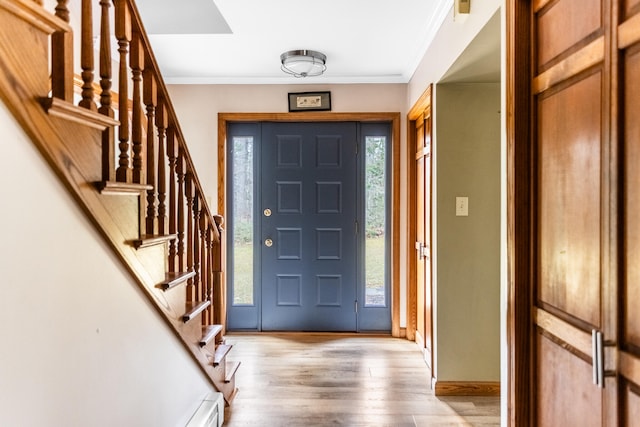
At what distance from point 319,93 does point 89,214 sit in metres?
2.85

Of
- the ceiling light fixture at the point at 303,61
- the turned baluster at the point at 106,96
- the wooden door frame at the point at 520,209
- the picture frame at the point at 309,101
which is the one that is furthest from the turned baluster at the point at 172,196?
the picture frame at the point at 309,101

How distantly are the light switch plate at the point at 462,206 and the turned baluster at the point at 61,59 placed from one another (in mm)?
2209

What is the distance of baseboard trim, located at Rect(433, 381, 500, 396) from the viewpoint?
2.58 metres

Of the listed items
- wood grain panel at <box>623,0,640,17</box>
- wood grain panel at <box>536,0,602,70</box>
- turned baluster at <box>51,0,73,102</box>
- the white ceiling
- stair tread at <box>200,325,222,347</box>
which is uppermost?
the white ceiling

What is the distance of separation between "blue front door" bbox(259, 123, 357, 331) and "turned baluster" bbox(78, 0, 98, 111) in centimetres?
256

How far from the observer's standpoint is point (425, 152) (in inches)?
124

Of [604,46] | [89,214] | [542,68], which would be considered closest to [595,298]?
[604,46]

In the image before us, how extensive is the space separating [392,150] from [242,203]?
1.50 metres

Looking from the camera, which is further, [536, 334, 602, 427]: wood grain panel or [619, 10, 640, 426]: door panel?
[536, 334, 602, 427]: wood grain panel

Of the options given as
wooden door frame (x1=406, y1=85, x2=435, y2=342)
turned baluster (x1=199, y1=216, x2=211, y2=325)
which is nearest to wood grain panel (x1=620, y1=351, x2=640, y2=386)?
turned baluster (x1=199, y1=216, x2=211, y2=325)

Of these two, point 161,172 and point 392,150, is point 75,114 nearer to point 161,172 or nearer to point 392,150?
Answer: point 161,172

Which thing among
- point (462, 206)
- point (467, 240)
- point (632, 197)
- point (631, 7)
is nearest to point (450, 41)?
point (462, 206)

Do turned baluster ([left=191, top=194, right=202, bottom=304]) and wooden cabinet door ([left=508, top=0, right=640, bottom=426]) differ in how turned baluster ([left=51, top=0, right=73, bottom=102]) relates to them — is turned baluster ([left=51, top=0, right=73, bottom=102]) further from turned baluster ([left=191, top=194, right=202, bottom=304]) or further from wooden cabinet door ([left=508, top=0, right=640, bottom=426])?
wooden cabinet door ([left=508, top=0, right=640, bottom=426])

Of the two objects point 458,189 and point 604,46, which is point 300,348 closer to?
point 458,189
